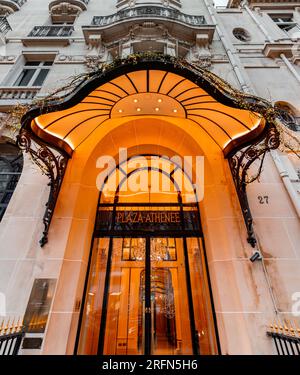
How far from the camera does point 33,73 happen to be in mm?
9344

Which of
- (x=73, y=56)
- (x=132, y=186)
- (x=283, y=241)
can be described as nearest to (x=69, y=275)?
(x=132, y=186)

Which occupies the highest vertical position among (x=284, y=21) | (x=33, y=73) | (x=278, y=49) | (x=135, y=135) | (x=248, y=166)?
(x=284, y=21)

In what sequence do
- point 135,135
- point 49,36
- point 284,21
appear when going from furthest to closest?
point 284,21
point 49,36
point 135,135

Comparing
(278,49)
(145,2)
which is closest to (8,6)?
(145,2)

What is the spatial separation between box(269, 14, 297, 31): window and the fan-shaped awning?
11698 millimetres

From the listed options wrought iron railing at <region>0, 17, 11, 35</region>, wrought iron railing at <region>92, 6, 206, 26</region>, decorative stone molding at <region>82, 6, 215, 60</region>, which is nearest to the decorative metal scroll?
decorative stone molding at <region>82, 6, 215, 60</region>

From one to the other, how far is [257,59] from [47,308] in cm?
1211

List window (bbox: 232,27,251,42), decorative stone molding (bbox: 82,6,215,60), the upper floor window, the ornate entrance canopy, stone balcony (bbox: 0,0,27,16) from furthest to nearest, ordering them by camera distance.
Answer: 1. stone balcony (bbox: 0,0,27,16)
2. window (bbox: 232,27,251,42)
3. decorative stone molding (bbox: 82,6,215,60)
4. the upper floor window
5. the ornate entrance canopy

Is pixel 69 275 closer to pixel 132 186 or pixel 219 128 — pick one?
pixel 132 186

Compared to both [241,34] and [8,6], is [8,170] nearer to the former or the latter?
[8,6]

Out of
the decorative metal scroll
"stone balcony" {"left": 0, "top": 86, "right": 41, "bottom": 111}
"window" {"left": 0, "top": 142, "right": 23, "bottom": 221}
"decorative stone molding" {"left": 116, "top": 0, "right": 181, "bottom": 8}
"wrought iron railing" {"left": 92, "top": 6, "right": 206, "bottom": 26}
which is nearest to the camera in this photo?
the decorative metal scroll

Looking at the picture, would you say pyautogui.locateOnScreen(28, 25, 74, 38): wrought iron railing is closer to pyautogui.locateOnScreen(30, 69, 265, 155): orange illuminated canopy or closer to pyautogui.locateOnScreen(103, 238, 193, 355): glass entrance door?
pyautogui.locateOnScreen(30, 69, 265, 155): orange illuminated canopy

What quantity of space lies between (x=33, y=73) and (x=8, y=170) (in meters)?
5.62

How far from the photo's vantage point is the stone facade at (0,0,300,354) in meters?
4.04
